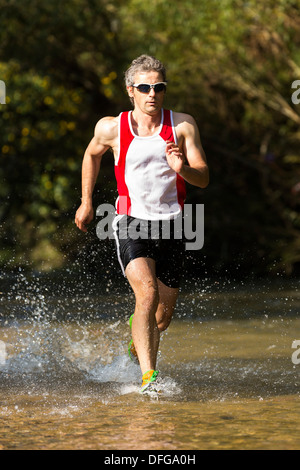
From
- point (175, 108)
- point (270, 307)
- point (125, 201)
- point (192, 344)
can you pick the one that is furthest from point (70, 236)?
point (125, 201)

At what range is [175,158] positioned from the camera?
5.19 metres

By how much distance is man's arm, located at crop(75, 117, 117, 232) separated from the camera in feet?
18.6

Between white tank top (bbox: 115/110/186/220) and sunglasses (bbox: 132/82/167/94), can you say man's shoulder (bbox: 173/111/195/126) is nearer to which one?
white tank top (bbox: 115/110/186/220)

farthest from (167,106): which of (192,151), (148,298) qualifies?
(148,298)

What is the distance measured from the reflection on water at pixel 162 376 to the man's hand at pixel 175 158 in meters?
1.24

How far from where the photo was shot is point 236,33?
12633 millimetres

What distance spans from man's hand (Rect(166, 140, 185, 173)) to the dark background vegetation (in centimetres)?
701

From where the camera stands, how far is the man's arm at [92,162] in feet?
18.6

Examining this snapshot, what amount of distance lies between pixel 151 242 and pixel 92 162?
65cm

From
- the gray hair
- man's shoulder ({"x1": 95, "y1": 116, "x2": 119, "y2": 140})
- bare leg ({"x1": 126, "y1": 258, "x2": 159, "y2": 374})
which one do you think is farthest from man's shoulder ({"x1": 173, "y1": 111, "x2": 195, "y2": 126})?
bare leg ({"x1": 126, "y1": 258, "x2": 159, "y2": 374})

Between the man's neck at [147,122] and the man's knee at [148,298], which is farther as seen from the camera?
the man's neck at [147,122]

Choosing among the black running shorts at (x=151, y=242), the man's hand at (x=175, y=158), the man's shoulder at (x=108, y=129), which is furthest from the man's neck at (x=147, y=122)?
the black running shorts at (x=151, y=242)

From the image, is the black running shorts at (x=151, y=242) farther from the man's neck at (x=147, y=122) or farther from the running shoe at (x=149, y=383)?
the running shoe at (x=149, y=383)

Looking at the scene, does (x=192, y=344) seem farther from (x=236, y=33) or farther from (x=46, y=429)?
(x=236, y=33)
